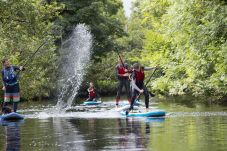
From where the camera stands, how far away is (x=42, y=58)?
113ft

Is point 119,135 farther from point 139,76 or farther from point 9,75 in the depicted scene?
point 9,75

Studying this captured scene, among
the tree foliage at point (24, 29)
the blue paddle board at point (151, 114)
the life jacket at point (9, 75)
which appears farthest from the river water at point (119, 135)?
the tree foliage at point (24, 29)

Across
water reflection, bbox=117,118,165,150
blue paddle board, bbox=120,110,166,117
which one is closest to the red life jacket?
blue paddle board, bbox=120,110,166,117

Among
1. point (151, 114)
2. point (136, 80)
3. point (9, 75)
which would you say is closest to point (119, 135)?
point (151, 114)

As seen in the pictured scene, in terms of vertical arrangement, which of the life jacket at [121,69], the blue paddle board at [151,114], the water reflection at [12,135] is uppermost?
the life jacket at [121,69]

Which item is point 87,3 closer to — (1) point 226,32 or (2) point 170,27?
(2) point 170,27

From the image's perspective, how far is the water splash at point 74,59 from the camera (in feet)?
157

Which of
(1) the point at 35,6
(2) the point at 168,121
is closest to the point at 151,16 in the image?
(1) the point at 35,6

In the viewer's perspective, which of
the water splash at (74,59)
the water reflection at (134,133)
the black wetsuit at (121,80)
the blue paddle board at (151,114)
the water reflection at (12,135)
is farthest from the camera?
the water splash at (74,59)

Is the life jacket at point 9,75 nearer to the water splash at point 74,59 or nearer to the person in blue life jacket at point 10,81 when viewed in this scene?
the person in blue life jacket at point 10,81

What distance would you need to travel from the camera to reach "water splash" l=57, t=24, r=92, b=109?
157 feet

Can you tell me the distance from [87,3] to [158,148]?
42.1m

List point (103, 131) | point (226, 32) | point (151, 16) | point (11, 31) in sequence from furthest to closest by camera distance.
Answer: point (151, 16)
point (11, 31)
point (226, 32)
point (103, 131)

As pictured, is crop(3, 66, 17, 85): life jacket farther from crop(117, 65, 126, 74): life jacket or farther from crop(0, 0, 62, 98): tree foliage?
crop(117, 65, 126, 74): life jacket
